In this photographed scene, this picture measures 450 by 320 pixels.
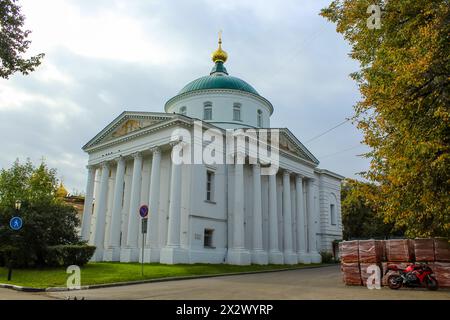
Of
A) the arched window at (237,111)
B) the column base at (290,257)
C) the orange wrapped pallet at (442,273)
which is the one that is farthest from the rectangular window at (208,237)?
the orange wrapped pallet at (442,273)

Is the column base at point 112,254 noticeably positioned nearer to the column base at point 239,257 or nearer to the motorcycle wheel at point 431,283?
the column base at point 239,257

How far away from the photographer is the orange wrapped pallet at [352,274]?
14673 mm

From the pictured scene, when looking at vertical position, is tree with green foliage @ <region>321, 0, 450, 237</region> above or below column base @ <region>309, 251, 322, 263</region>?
above

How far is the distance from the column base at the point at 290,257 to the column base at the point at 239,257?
18.3ft

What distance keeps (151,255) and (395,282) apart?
57.1 ft

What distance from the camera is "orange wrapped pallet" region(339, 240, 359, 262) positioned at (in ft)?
48.9

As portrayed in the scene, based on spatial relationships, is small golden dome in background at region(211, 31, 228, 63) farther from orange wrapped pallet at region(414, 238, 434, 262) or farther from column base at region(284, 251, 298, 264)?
orange wrapped pallet at region(414, 238, 434, 262)

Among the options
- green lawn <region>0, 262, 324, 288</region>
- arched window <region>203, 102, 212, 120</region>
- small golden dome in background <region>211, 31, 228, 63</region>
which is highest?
small golden dome in background <region>211, 31, 228, 63</region>

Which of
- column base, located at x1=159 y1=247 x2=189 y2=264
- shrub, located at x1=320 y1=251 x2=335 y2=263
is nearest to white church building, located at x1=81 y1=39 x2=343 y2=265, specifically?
column base, located at x1=159 y1=247 x2=189 y2=264

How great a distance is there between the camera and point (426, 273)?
12.9 meters

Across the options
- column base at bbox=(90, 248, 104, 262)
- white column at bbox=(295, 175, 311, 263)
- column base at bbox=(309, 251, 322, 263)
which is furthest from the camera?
column base at bbox=(309, 251, 322, 263)

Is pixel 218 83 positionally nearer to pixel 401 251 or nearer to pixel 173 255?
pixel 173 255

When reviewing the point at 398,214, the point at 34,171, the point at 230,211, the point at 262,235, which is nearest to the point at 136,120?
the point at 230,211

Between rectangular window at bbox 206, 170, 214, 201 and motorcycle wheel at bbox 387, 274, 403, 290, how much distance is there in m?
17.6
